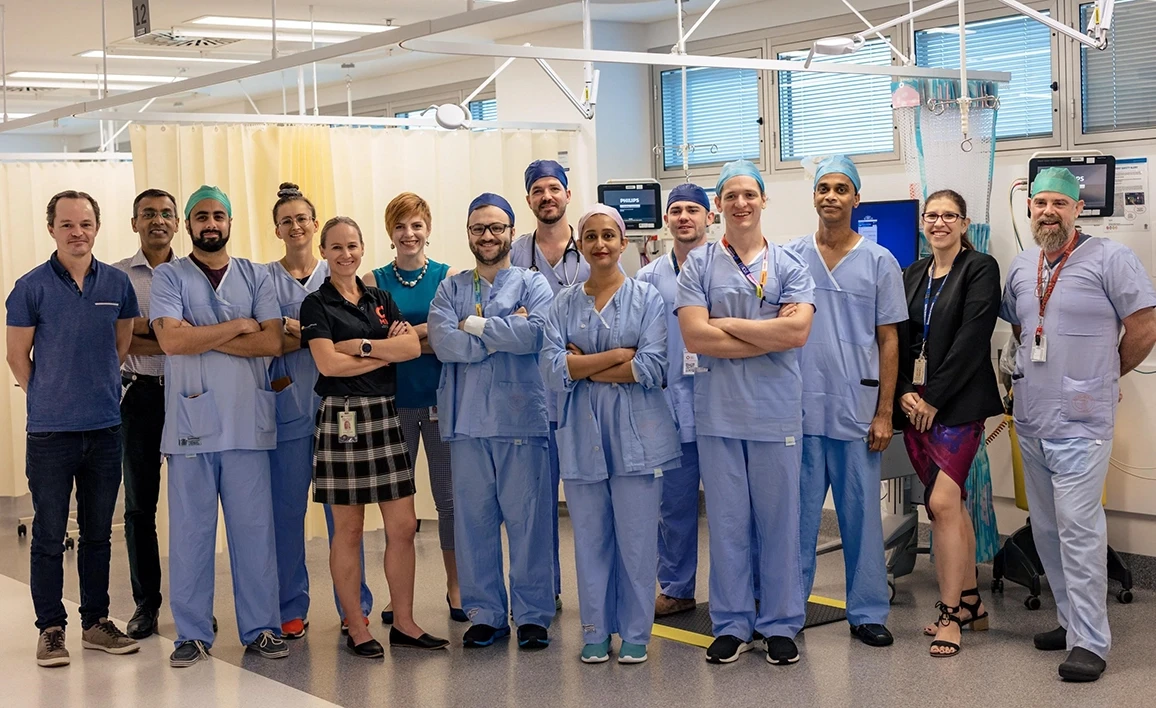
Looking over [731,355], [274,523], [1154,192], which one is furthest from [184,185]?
[1154,192]

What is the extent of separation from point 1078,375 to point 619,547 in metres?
1.57

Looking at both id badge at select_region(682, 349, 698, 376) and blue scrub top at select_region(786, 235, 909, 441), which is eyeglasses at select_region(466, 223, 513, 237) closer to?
id badge at select_region(682, 349, 698, 376)

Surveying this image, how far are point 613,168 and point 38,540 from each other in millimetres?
3972

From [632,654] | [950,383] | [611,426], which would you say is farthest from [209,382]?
[950,383]

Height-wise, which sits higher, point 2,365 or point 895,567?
point 2,365

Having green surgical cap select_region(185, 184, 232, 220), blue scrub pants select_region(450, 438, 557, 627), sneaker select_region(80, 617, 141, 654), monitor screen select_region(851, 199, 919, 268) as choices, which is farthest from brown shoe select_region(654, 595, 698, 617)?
green surgical cap select_region(185, 184, 232, 220)

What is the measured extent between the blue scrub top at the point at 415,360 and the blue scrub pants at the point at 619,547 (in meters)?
0.70

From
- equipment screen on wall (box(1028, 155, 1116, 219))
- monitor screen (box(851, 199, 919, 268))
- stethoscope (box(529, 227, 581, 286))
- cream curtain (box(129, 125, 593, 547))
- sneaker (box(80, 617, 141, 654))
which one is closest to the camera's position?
sneaker (box(80, 617, 141, 654))

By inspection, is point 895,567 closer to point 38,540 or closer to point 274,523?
point 274,523

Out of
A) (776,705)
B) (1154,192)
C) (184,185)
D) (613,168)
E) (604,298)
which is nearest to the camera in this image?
(776,705)

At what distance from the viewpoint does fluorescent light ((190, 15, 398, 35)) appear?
21.8 ft

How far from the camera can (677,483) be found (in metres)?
4.68

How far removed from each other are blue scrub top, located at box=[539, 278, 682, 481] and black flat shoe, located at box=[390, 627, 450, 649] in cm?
82

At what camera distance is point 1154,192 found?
4883 millimetres
